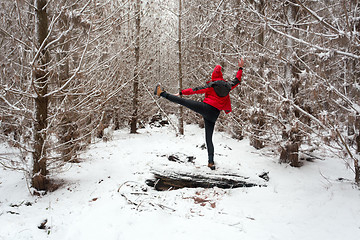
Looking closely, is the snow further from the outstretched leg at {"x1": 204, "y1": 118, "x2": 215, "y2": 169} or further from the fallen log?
the outstretched leg at {"x1": 204, "y1": 118, "x2": 215, "y2": 169}

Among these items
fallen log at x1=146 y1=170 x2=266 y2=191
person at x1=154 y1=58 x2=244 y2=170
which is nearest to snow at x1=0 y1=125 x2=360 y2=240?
fallen log at x1=146 y1=170 x2=266 y2=191

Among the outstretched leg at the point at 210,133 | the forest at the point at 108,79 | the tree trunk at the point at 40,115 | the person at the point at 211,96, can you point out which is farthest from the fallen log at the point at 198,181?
the tree trunk at the point at 40,115

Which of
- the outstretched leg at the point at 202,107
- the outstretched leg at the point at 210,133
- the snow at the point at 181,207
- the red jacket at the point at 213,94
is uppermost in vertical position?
the red jacket at the point at 213,94

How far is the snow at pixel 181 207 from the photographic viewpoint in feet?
9.20

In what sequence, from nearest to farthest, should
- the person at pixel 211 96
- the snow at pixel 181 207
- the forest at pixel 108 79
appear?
the snow at pixel 181 207
the forest at pixel 108 79
the person at pixel 211 96

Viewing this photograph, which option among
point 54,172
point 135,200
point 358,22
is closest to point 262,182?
point 135,200

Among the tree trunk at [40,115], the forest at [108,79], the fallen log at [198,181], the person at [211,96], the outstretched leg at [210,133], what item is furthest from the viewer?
the outstretched leg at [210,133]

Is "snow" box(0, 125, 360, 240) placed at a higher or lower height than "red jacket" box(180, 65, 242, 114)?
lower

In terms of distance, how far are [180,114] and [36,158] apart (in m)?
6.61

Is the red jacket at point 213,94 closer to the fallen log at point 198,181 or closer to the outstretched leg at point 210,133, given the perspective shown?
the outstretched leg at point 210,133

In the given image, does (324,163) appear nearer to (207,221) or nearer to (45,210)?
(207,221)

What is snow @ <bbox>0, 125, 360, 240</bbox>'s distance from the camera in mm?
2803

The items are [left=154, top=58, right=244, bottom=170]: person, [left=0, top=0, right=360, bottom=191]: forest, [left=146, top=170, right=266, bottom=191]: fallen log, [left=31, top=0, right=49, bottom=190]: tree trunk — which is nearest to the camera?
[left=0, top=0, right=360, bottom=191]: forest

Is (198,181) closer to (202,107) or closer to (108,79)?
(202,107)
